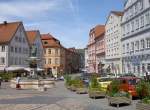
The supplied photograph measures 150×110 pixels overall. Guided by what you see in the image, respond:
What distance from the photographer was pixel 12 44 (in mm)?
87375

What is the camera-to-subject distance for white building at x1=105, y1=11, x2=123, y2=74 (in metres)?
75.1

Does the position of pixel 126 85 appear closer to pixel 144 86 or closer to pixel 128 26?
pixel 144 86

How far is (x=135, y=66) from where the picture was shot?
204ft

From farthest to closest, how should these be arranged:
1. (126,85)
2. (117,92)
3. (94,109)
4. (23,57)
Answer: (23,57) < (126,85) < (117,92) < (94,109)

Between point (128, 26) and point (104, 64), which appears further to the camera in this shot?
point (104, 64)

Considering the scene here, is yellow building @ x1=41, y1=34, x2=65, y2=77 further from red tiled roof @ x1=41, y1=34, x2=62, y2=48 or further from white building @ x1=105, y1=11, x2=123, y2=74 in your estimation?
white building @ x1=105, y1=11, x2=123, y2=74

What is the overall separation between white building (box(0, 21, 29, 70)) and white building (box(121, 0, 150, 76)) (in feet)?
90.1

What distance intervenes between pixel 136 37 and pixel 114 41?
18.8m

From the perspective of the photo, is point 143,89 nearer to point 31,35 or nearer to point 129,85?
point 129,85

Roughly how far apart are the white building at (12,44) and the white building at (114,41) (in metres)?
19.7

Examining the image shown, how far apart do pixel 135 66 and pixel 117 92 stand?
40219mm

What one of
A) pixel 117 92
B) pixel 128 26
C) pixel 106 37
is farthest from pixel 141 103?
pixel 106 37

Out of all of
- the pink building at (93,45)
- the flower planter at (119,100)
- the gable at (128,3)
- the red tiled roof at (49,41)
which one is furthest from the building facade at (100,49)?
the flower planter at (119,100)

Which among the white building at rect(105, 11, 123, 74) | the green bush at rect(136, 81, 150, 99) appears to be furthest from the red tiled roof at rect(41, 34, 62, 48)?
the green bush at rect(136, 81, 150, 99)
